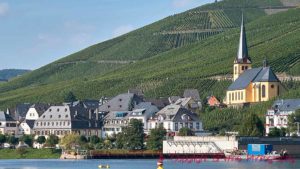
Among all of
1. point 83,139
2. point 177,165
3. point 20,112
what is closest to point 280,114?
point 83,139

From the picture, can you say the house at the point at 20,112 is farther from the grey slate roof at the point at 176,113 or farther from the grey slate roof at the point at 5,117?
the grey slate roof at the point at 176,113

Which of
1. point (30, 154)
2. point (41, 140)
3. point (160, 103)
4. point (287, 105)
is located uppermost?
point (160, 103)

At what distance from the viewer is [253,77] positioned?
14675 cm

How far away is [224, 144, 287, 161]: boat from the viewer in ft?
340

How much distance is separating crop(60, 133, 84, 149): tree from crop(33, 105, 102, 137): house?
420 inches

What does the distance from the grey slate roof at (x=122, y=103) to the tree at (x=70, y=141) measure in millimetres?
18896

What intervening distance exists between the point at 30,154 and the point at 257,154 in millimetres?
27862

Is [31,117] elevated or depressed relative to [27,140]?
elevated

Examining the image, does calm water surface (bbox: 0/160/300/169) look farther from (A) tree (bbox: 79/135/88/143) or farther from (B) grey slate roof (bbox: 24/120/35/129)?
(B) grey slate roof (bbox: 24/120/35/129)

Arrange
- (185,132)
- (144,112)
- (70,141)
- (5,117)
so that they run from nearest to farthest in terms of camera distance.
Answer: (185,132)
(70,141)
(144,112)
(5,117)

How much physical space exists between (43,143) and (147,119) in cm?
1290

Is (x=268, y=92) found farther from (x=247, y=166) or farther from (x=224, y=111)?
(x=247, y=166)

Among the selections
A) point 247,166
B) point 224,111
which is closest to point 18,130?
point 224,111

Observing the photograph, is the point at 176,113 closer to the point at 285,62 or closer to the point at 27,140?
the point at 27,140
